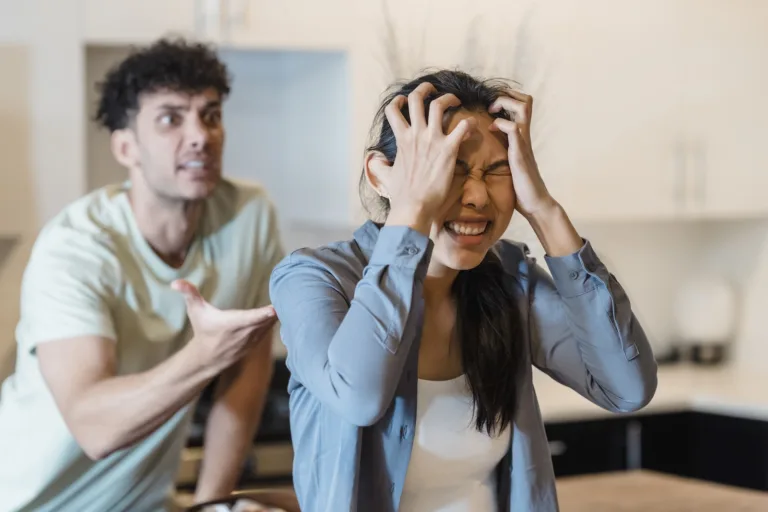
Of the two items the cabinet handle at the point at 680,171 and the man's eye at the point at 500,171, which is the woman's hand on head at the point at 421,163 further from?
the cabinet handle at the point at 680,171

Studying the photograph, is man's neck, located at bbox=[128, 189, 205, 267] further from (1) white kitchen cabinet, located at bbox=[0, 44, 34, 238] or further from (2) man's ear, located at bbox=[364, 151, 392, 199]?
(1) white kitchen cabinet, located at bbox=[0, 44, 34, 238]

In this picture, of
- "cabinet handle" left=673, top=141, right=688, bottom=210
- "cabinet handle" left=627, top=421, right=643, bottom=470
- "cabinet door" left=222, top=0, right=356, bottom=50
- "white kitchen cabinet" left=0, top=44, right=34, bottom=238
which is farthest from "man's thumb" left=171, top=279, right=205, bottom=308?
"cabinet handle" left=673, top=141, right=688, bottom=210

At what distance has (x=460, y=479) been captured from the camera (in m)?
1.21

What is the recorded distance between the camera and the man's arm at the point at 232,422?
1890 mm

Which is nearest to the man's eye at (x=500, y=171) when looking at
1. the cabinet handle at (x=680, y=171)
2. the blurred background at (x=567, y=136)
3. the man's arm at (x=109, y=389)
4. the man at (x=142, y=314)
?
the man at (x=142, y=314)

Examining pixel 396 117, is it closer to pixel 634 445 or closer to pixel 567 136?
pixel 567 136

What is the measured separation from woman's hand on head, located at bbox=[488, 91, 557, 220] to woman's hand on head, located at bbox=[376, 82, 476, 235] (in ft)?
0.20

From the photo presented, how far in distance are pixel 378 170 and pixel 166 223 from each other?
0.76 metres

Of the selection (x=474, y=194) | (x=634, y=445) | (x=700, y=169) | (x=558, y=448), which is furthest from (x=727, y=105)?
(x=474, y=194)

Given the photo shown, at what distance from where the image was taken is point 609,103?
10.8 ft

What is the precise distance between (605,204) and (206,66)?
171cm

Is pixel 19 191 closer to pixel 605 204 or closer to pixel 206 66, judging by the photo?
pixel 206 66

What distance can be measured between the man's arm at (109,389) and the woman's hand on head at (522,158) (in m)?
0.59

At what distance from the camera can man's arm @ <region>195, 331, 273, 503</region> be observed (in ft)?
6.20
